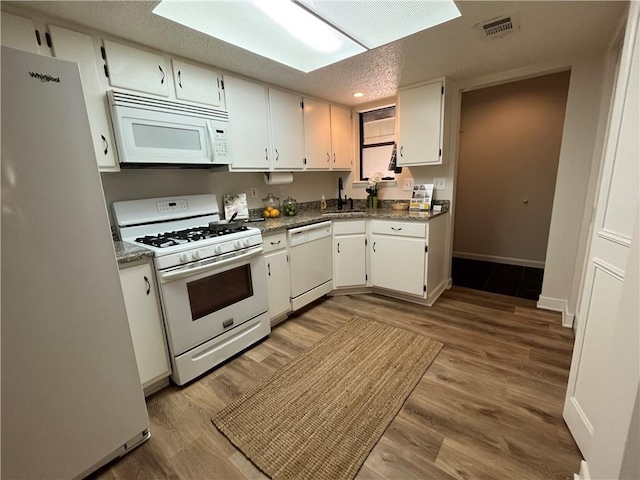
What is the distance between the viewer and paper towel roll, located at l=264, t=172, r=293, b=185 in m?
2.75

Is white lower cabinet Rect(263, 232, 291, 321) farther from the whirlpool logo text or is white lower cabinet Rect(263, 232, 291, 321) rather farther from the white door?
the white door

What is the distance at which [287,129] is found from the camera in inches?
107

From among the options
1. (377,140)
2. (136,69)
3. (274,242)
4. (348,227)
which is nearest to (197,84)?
(136,69)

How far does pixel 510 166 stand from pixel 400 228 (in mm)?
2279

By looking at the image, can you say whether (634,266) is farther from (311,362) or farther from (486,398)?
(311,362)

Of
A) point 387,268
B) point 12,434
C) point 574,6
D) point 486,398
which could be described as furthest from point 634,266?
point 12,434

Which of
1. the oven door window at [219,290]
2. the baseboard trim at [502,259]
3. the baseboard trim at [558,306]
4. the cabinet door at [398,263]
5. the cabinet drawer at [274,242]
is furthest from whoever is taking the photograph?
the baseboard trim at [502,259]

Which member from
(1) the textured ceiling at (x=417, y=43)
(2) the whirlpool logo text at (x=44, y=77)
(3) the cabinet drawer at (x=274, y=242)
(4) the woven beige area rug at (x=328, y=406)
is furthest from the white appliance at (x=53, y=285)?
(3) the cabinet drawer at (x=274, y=242)

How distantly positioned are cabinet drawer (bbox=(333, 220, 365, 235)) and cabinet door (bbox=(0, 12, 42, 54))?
2.37 meters

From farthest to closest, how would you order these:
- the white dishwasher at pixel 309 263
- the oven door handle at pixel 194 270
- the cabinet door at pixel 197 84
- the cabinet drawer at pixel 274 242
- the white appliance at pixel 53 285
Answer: the white dishwasher at pixel 309 263 → the cabinet drawer at pixel 274 242 → the cabinet door at pixel 197 84 → the oven door handle at pixel 194 270 → the white appliance at pixel 53 285

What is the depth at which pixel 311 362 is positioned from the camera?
6.52 ft

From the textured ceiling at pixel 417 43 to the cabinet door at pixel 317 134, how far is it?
269mm

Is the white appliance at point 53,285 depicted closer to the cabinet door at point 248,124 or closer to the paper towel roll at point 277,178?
the cabinet door at point 248,124

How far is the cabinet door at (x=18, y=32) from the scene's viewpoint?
1.32 metres
